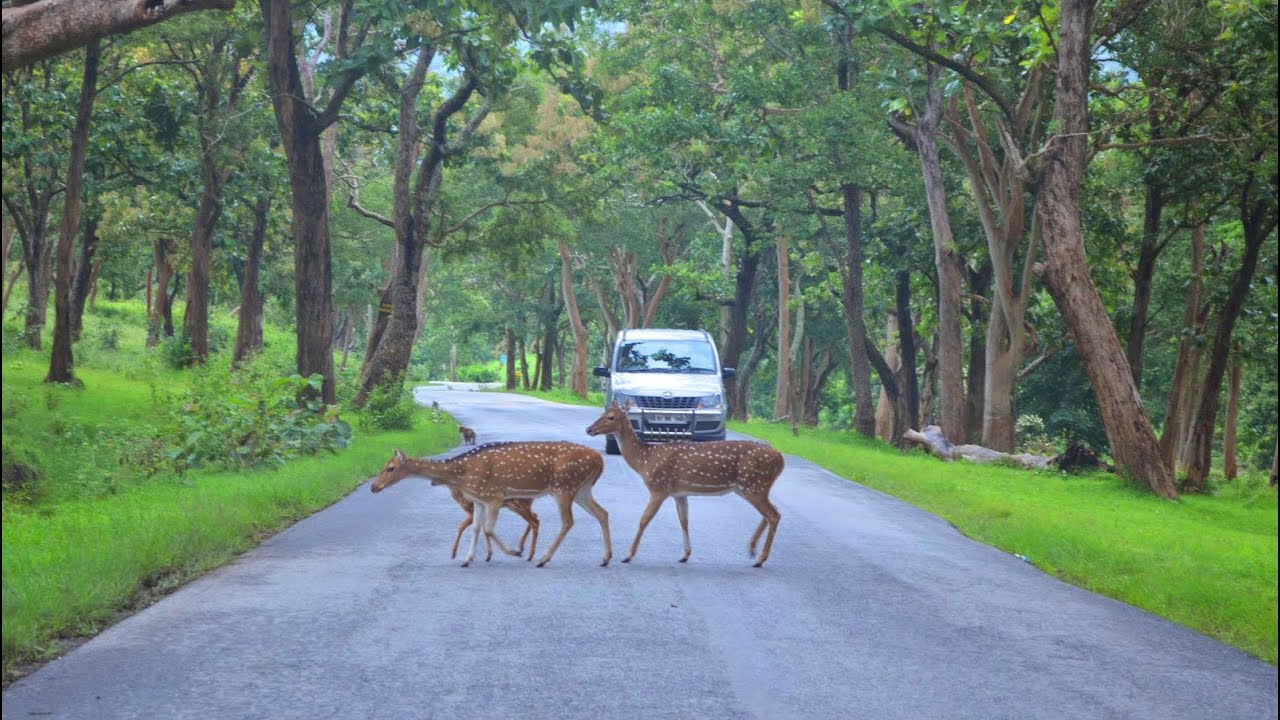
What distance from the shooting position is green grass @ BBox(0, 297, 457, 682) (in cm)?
845

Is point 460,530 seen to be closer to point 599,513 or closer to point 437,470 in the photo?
point 437,470

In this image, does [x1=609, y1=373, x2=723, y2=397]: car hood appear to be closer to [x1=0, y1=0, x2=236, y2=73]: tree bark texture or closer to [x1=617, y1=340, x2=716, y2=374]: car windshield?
[x1=617, y1=340, x2=716, y2=374]: car windshield

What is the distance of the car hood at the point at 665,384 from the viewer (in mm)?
22844

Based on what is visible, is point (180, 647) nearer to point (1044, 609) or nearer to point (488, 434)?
point (1044, 609)

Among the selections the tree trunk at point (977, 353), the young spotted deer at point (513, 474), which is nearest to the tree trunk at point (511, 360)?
the tree trunk at point (977, 353)

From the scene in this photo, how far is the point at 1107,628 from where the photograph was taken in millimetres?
9211

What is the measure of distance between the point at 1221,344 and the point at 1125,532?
896 centimetres

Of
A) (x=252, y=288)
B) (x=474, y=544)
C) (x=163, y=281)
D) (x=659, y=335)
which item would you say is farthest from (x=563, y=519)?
(x=163, y=281)

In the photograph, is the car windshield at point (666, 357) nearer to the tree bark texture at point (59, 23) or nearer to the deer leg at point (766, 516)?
the deer leg at point (766, 516)

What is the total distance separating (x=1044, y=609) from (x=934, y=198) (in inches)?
768

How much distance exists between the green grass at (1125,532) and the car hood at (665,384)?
2.84 metres

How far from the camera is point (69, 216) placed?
2580cm

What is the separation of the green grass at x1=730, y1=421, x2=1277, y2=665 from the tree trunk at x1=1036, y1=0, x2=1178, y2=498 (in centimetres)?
74

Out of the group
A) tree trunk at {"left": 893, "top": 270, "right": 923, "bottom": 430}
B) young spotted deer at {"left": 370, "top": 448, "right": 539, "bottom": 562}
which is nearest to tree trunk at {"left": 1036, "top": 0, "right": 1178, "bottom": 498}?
young spotted deer at {"left": 370, "top": 448, "right": 539, "bottom": 562}
